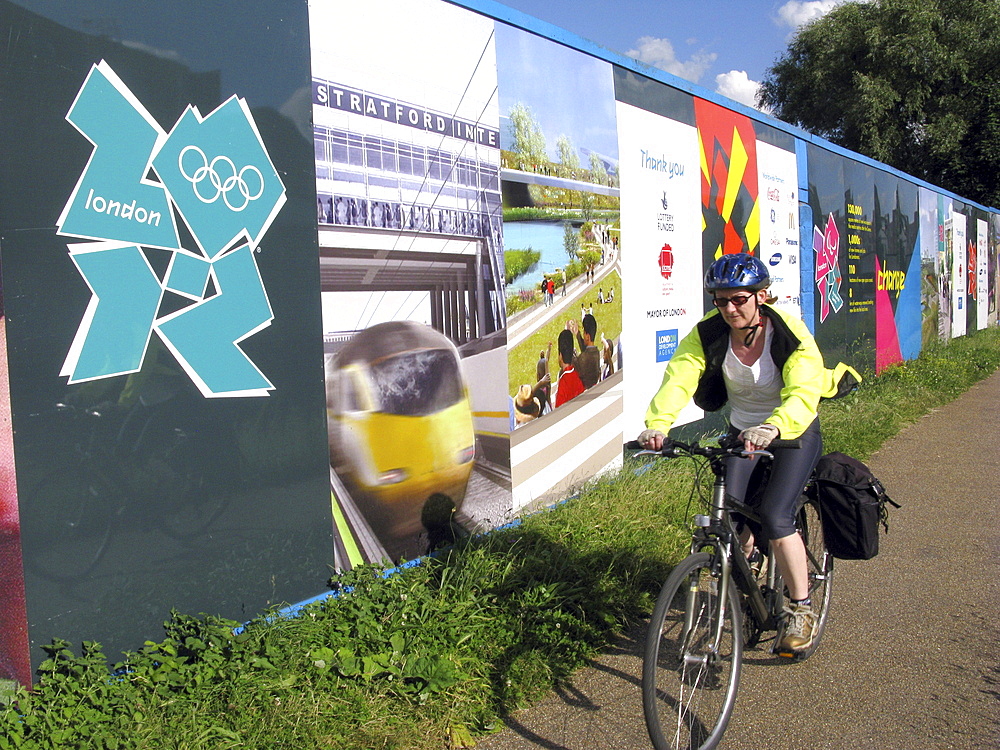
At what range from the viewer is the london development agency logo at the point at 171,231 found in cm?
311

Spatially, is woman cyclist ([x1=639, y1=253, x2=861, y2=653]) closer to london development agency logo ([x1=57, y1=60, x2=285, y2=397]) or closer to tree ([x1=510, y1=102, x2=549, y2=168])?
london development agency logo ([x1=57, y1=60, x2=285, y2=397])

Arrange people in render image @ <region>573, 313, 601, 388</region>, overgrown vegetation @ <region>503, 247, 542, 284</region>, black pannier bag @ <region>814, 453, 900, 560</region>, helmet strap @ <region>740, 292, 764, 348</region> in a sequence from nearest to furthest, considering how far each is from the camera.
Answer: helmet strap @ <region>740, 292, 764, 348</region>
black pannier bag @ <region>814, 453, 900, 560</region>
overgrown vegetation @ <region>503, 247, 542, 284</region>
people in render image @ <region>573, 313, 601, 388</region>

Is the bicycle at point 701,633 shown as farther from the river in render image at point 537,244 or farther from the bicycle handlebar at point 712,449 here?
the river in render image at point 537,244

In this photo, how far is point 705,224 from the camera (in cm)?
779

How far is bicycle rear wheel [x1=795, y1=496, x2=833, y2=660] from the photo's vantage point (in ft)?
12.8

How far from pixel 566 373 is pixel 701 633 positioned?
9.72ft

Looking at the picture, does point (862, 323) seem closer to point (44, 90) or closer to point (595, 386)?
point (595, 386)

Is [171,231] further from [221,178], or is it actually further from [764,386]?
[764,386]

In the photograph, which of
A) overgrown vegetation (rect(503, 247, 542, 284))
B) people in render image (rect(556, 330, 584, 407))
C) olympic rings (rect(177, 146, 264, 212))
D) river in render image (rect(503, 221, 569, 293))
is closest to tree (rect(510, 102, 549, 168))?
river in render image (rect(503, 221, 569, 293))

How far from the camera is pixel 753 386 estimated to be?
12.1 ft

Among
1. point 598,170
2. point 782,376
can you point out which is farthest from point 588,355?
point 782,376

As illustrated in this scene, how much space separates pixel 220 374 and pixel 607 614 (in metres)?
2.07

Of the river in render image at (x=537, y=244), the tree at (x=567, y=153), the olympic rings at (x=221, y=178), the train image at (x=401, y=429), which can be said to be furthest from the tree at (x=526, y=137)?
the olympic rings at (x=221, y=178)

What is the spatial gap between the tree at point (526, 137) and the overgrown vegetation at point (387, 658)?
222 cm
